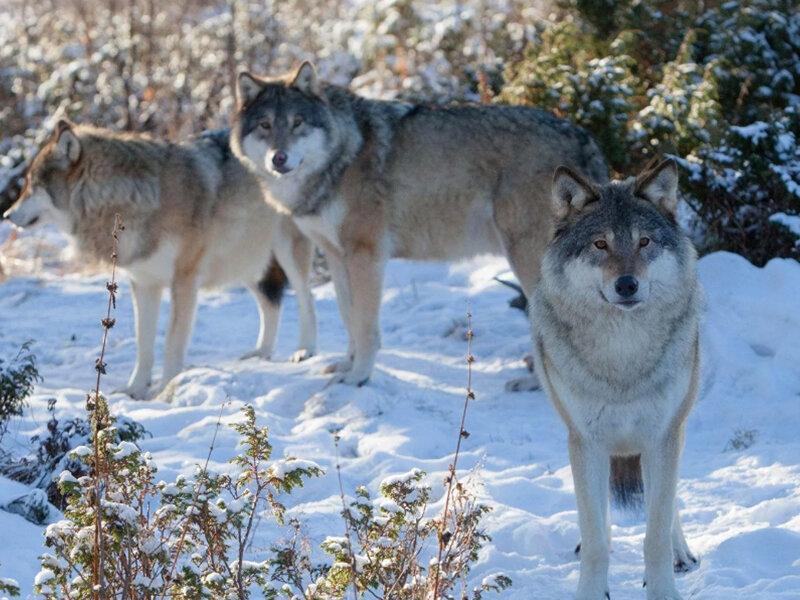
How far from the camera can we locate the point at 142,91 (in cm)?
1334

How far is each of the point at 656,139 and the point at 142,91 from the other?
7550mm

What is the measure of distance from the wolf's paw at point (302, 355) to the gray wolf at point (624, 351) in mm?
3952

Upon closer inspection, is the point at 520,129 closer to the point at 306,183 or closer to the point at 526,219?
the point at 526,219

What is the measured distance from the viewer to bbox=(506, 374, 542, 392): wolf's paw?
21.9ft

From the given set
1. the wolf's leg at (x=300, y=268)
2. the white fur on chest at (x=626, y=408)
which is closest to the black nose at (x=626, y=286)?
the white fur on chest at (x=626, y=408)

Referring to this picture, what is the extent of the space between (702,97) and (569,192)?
163 inches

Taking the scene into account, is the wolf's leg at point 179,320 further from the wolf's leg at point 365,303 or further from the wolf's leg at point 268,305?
the wolf's leg at point 365,303

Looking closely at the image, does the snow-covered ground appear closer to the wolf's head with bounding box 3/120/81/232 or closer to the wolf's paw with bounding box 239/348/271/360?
the wolf's paw with bounding box 239/348/271/360

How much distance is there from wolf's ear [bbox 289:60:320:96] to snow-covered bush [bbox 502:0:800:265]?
2246 mm

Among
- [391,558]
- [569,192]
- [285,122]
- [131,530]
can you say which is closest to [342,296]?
[285,122]

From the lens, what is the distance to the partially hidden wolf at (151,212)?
23.9 feet

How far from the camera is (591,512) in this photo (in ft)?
12.3

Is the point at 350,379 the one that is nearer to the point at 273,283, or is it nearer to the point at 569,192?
the point at 273,283

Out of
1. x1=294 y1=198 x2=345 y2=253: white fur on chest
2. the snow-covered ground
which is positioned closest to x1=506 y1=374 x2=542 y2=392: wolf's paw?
the snow-covered ground
